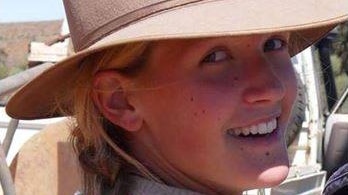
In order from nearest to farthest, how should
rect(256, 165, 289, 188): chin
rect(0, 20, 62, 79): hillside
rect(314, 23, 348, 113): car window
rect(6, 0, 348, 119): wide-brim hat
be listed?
rect(6, 0, 348, 119): wide-brim hat → rect(256, 165, 289, 188): chin → rect(314, 23, 348, 113): car window → rect(0, 20, 62, 79): hillside

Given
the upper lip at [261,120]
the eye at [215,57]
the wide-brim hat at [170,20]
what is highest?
the wide-brim hat at [170,20]

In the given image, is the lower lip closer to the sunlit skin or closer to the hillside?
the sunlit skin

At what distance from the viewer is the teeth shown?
1428 mm

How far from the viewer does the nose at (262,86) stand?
1410 millimetres

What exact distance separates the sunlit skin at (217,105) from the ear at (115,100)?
0.02 m

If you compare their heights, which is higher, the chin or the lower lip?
the lower lip

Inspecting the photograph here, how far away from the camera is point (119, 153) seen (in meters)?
1.54

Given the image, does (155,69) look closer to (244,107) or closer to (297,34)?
(244,107)

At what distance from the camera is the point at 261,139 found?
1438 mm

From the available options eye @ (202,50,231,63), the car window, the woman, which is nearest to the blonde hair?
the woman

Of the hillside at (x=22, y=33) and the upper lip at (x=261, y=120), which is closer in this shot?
the upper lip at (x=261, y=120)

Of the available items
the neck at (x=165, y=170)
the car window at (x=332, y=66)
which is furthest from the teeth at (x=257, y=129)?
the car window at (x=332, y=66)

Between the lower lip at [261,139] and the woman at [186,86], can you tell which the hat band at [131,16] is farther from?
the lower lip at [261,139]

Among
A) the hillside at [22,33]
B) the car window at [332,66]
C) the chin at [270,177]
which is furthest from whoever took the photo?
the hillside at [22,33]
